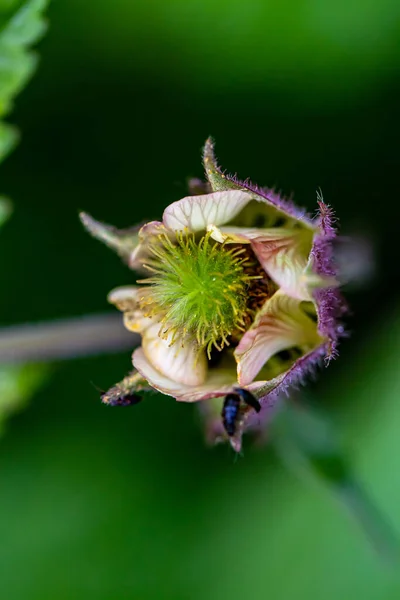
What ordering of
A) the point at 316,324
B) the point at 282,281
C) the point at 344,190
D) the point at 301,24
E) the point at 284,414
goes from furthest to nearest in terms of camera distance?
the point at 344,190 → the point at 301,24 → the point at 284,414 → the point at 316,324 → the point at 282,281

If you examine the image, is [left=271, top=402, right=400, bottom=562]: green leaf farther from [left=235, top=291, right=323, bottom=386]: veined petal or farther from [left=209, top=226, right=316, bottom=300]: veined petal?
[left=209, top=226, right=316, bottom=300]: veined petal

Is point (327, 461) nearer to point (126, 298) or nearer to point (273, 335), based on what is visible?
point (273, 335)

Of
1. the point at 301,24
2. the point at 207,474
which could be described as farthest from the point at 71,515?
the point at 301,24

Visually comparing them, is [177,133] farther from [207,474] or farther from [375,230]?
[207,474]

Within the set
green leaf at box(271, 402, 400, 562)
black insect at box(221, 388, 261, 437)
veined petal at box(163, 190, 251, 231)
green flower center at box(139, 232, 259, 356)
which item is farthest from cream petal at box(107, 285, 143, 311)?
green leaf at box(271, 402, 400, 562)

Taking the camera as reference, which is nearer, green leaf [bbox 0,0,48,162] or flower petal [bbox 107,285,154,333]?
flower petal [bbox 107,285,154,333]

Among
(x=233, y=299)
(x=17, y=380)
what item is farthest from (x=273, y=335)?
(x=17, y=380)
